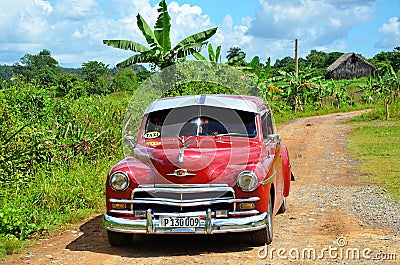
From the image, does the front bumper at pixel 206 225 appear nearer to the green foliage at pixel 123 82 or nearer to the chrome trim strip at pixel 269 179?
the chrome trim strip at pixel 269 179

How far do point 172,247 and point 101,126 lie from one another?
20.5 ft

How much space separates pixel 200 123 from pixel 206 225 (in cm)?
193

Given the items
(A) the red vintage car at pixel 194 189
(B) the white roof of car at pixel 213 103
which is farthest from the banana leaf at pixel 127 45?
(A) the red vintage car at pixel 194 189

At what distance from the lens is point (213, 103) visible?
796 centimetres

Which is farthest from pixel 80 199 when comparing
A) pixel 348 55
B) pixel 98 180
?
pixel 348 55

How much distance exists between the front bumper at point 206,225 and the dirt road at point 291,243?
1.02ft

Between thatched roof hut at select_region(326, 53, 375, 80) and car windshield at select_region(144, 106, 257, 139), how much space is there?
208 ft

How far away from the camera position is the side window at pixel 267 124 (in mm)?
8055

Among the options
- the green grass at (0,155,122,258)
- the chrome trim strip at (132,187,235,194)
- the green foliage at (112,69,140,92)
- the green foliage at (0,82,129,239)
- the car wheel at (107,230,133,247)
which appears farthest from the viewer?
the green foliage at (112,69,140,92)

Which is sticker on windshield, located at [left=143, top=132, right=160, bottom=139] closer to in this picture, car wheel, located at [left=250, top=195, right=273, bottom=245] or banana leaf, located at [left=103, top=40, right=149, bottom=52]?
car wheel, located at [left=250, top=195, right=273, bottom=245]

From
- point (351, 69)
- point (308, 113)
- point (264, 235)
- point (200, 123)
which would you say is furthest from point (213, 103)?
point (351, 69)

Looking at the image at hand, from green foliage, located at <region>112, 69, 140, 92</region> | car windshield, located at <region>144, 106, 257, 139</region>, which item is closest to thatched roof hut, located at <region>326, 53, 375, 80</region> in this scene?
green foliage, located at <region>112, 69, 140, 92</region>

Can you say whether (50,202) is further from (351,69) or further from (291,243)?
(351,69)

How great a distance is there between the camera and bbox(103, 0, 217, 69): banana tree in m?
17.0
